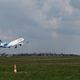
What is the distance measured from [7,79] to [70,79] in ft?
18.6

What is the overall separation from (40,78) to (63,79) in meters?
2.42

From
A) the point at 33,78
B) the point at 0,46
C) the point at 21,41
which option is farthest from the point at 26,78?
the point at 0,46

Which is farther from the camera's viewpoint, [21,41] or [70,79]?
[21,41]

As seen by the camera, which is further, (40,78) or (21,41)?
(21,41)

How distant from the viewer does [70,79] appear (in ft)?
110

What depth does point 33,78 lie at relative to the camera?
114 feet

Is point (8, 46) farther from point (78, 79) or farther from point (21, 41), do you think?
point (78, 79)

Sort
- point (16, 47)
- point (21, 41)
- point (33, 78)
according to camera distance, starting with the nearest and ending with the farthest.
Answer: point (33, 78) < point (16, 47) < point (21, 41)

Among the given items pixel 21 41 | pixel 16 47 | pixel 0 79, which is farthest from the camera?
pixel 21 41

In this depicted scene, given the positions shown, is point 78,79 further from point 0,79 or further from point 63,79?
point 0,79

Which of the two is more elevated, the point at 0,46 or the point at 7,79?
the point at 0,46

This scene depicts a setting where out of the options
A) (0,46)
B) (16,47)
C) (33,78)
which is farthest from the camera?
(0,46)

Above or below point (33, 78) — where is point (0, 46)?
above

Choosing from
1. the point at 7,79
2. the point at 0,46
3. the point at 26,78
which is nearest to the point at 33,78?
the point at 26,78
